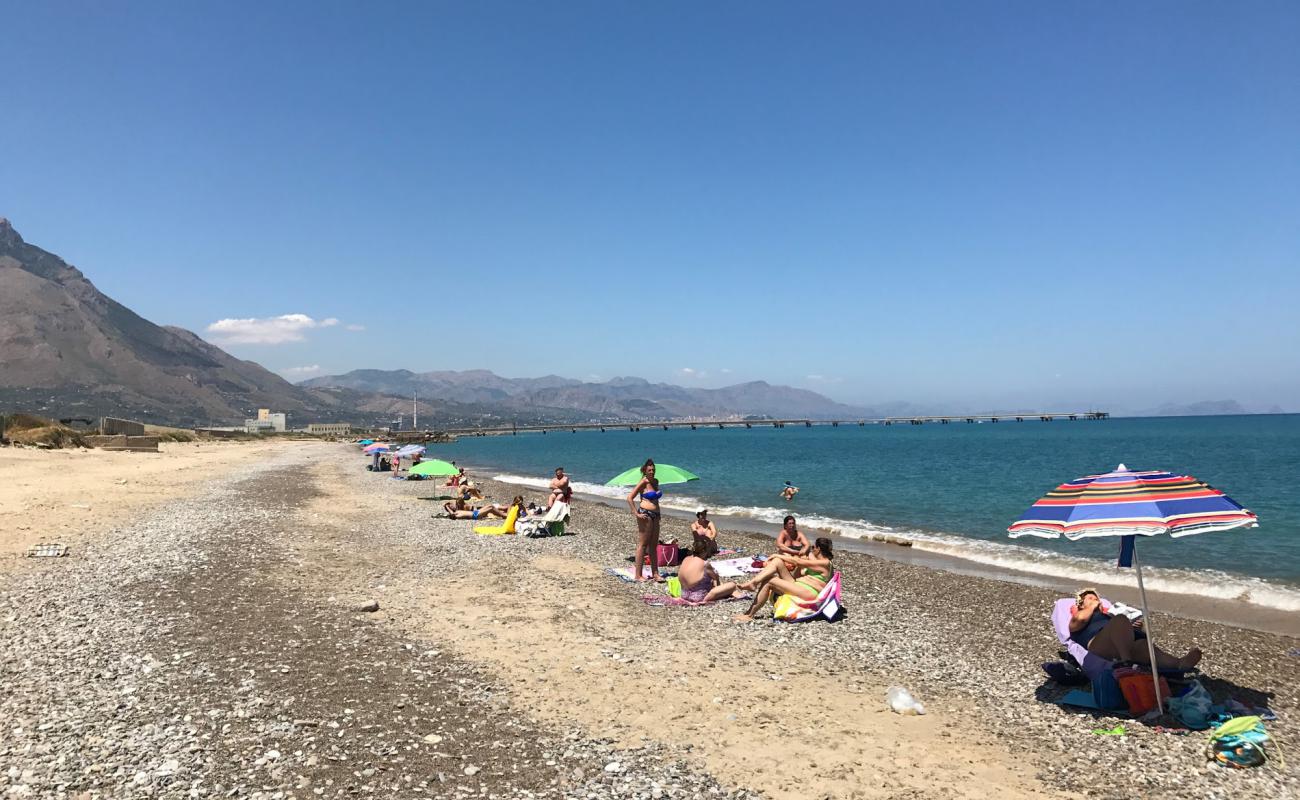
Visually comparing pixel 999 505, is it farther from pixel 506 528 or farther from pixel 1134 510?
pixel 1134 510

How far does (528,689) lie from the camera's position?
7.95m

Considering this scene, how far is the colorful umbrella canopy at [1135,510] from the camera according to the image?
6.54 m

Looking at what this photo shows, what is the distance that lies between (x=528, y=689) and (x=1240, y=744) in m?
6.91

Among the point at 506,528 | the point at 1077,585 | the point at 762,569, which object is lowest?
the point at 1077,585

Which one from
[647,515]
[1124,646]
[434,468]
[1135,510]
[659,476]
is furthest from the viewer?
[434,468]

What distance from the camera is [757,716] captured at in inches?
291

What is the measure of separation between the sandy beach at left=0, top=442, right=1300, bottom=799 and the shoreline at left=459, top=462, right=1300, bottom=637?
5.51 ft

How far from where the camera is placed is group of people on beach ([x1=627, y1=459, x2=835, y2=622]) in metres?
11.5

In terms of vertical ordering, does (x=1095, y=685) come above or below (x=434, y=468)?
below

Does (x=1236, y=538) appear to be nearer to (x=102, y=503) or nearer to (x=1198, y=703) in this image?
(x=1198, y=703)

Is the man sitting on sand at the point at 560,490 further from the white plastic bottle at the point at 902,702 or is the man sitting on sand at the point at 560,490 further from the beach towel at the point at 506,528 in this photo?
the white plastic bottle at the point at 902,702

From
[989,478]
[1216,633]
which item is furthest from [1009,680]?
[989,478]

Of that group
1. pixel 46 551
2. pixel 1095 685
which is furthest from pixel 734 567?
pixel 46 551

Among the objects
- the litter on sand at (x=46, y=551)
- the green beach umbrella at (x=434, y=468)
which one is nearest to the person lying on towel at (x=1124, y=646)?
the litter on sand at (x=46, y=551)
